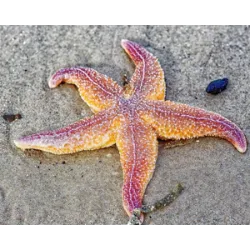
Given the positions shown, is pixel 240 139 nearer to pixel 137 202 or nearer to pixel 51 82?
pixel 137 202

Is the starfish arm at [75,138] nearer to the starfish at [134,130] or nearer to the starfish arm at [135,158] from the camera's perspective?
the starfish at [134,130]

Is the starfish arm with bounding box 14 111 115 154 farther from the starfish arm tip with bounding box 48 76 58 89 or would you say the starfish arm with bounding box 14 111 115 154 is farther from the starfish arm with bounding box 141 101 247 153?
the starfish arm tip with bounding box 48 76 58 89

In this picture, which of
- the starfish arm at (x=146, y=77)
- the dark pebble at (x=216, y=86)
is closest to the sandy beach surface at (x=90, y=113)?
the dark pebble at (x=216, y=86)

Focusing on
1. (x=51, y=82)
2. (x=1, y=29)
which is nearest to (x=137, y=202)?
(x=51, y=82)

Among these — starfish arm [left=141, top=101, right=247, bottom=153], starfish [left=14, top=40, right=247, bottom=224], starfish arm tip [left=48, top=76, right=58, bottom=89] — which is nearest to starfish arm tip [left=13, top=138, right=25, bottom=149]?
starfish [left=14, top=40, right=247, bottom=224]

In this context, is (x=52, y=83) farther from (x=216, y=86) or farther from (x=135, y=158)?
(x=216, y=86)
